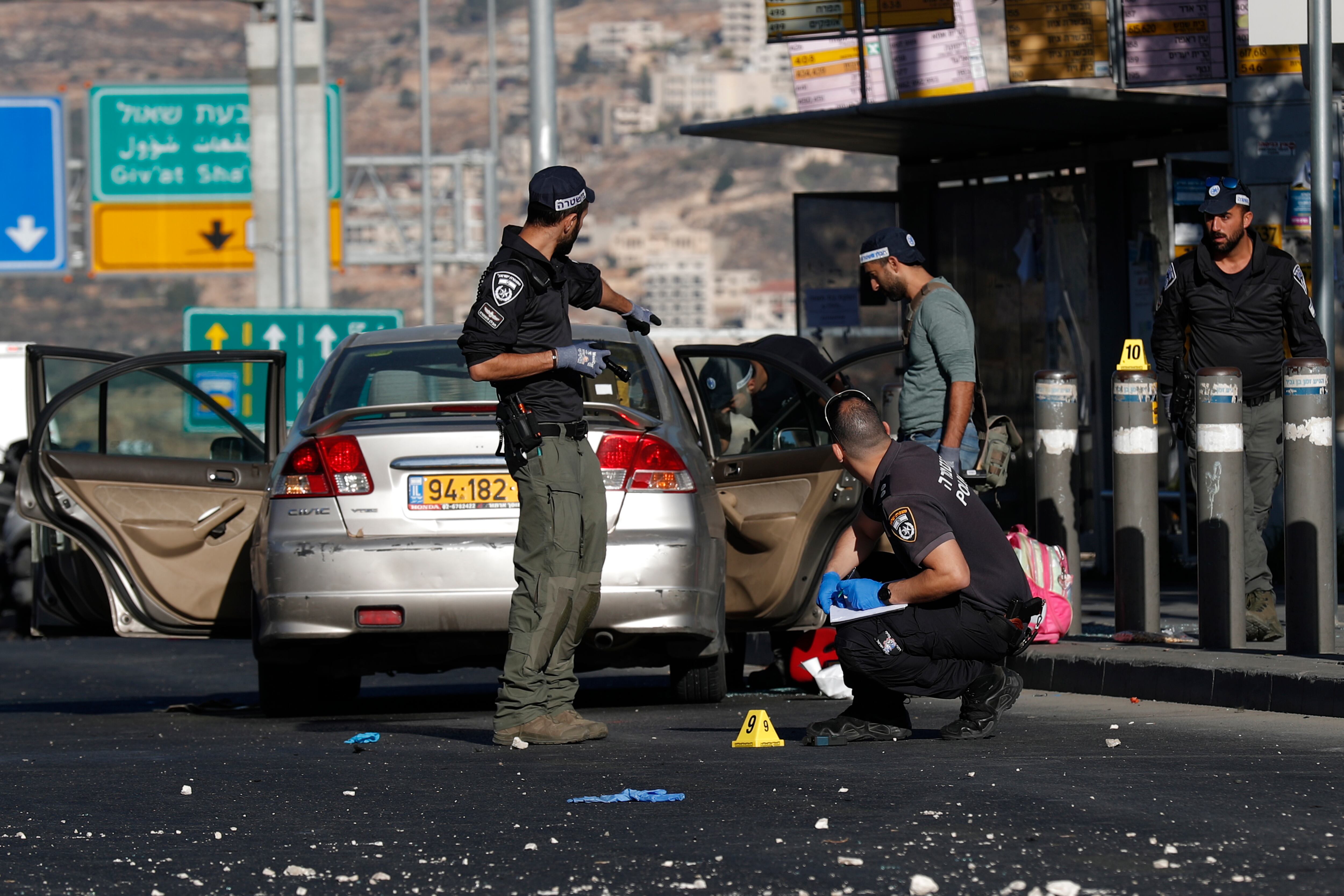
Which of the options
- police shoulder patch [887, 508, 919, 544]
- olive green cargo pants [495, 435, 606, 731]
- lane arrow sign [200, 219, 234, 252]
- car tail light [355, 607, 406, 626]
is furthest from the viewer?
lane arrow sign [200, 219, 234, 252]

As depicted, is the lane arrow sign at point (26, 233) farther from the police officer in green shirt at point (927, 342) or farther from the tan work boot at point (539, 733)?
the tan work boot at point (539, 733)

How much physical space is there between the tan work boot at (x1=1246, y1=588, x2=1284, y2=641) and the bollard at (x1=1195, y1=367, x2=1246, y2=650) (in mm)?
436

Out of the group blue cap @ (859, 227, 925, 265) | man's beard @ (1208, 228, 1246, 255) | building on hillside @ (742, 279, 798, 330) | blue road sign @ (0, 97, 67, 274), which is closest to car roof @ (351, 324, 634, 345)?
blue cap @ (859, 227, 925, 265)

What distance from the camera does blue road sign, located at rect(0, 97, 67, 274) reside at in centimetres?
2677

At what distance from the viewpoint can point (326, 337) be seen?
1706 centimetres

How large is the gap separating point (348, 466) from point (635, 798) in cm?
236

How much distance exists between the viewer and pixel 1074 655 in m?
8.60

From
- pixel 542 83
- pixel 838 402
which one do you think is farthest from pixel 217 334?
pixel 838 402

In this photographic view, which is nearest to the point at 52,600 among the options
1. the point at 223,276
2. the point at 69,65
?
the point at 223,276

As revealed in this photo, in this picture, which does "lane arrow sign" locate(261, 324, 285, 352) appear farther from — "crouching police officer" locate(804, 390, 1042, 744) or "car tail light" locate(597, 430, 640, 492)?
"crouching police officer" locate(804, 390, 1042, 744)

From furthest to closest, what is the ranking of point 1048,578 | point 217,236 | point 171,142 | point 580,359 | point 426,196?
point 426,196
point 217,236
point 171,142
point 1048,578
point 580,359

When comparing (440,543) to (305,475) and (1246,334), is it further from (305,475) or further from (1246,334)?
(1246,334)

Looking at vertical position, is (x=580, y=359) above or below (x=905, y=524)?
above

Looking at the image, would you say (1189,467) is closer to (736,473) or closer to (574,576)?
(736,473)
